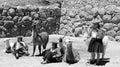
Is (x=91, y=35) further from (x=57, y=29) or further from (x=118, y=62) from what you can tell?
(x=57, y=29)

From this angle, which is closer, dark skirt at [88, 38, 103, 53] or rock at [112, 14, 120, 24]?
dark skirt at [88, 38, 103, 53]

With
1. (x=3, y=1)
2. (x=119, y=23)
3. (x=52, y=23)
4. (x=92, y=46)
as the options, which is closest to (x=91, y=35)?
(x=92, y=46)

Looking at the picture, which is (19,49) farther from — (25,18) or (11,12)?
(11,12)

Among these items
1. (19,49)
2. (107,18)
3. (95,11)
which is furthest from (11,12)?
(107,18)

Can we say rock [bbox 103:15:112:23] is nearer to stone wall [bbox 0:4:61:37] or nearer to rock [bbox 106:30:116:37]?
rock [bbox 106:30:116:37]

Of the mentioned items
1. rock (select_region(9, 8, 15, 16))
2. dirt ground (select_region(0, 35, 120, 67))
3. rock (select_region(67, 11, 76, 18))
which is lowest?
dirt ground (select_region(0, 35, 120, 67))

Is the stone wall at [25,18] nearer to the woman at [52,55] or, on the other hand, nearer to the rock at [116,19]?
the rock at [116,19]

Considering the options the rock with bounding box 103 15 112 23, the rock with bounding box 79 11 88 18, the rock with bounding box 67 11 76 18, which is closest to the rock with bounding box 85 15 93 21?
the rock with bounding box 79 11 88 18

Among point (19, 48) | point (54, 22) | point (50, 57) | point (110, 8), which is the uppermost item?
point (110, 8)

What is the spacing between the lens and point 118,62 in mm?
8406

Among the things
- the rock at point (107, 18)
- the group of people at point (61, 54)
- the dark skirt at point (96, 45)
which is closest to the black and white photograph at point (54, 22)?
the rock at point (107, 18)

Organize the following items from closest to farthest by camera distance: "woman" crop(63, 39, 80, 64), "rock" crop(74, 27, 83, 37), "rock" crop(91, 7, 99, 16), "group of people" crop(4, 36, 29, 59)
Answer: "woman" crop(63, 39, 80, 64)
"group of people" crop(4, 36, 29, 59)
"rock" crop(91, 7, 99, 16)
"rock" crop(74, 27, 83, 37)

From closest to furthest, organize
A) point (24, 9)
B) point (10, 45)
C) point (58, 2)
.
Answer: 1. point (10, 45)
2. point (24, 9)
3. point (58, 2)

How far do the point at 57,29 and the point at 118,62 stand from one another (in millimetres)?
5871
